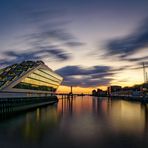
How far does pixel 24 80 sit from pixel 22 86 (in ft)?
9.07

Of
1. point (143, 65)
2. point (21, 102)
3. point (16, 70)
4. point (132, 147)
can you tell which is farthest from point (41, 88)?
point (132, 147)

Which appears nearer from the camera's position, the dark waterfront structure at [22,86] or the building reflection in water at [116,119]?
the building reflection in water at [116,119]

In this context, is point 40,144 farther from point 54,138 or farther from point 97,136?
point 97,136

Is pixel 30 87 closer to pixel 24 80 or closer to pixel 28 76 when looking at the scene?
pixel 28 76

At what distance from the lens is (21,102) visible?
2854 inches

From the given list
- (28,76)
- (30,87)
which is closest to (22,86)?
(28,76)

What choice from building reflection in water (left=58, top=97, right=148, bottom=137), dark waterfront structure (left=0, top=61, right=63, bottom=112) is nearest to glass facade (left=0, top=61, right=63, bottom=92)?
dark waterfront structure (left=0, top=61, right=63, bottom=112)

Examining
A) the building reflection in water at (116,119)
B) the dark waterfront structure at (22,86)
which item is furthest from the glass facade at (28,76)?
the building reflection in water at (116,119)

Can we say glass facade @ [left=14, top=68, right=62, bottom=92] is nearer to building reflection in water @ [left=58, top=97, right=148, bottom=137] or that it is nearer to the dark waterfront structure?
the dark waterfront structure

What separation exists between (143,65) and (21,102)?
113m

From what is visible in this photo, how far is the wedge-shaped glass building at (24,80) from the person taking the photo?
268ft

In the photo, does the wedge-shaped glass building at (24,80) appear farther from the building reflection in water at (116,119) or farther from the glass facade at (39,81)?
the building reflection in water at (116,119)

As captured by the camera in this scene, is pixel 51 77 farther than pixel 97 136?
Yes

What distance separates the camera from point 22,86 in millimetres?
90438
